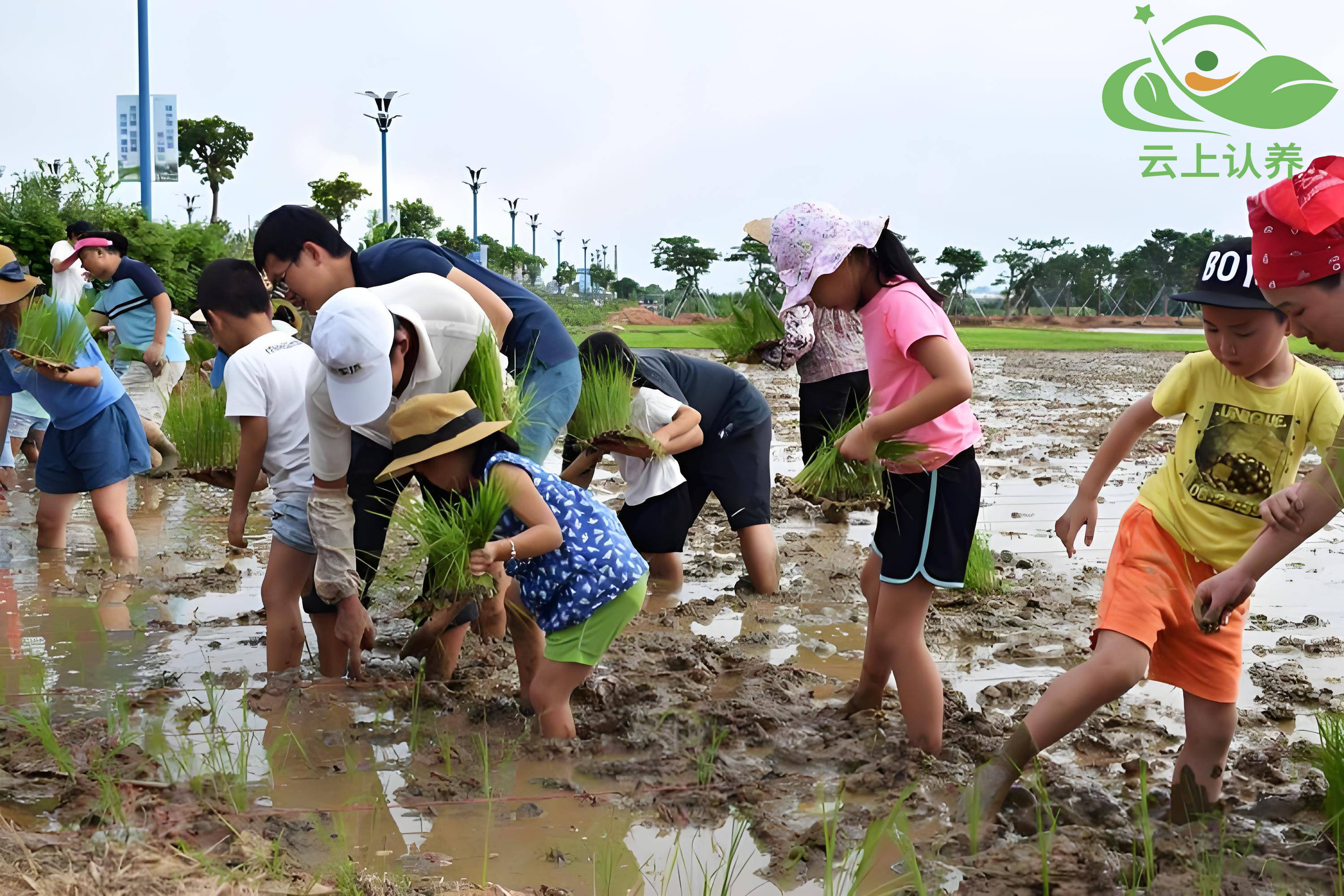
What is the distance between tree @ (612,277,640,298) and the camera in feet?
269

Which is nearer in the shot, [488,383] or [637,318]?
[488,383]

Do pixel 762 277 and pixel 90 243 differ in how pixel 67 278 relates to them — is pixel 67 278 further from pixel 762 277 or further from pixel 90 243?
pixel 762 277

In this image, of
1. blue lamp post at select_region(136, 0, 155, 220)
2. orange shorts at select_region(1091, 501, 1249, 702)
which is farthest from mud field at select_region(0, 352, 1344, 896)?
blue lamp post at select_region(136, 0, 155, 220)

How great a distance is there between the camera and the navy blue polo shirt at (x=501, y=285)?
3936 mm

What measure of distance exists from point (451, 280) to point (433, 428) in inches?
31.2

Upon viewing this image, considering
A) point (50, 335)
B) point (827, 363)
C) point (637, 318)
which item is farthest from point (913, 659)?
point (637, 318)

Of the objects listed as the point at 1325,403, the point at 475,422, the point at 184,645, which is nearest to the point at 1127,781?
the point at 1325,403

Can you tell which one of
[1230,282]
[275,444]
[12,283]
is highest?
[1230,282]

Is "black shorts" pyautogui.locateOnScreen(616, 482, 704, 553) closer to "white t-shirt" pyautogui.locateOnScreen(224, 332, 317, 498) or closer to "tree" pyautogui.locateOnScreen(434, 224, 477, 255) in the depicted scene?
"white t-shirt" pyautogui.locateOnScreen(224, 332, 317, 498)

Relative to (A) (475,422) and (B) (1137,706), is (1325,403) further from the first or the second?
(A) (475,422)

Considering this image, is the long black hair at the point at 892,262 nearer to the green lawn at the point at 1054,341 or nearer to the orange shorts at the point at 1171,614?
the orange shorts at the point at 1171,614

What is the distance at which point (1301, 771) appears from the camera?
319 cm

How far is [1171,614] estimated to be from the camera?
2779 millimetres

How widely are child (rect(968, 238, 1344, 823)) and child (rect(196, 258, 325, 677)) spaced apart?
7.83 feet
